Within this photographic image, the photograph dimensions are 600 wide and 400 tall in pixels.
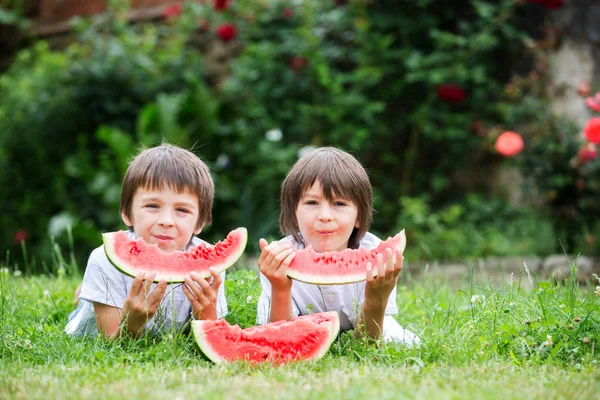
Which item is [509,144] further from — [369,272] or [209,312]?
[209,312]

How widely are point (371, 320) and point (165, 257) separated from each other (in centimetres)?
101

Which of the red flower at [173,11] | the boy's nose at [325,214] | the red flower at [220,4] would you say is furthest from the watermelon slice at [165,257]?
the red flower at [173,11]

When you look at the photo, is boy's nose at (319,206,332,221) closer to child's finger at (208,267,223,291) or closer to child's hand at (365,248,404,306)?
child's hand at (365,248,404,306)

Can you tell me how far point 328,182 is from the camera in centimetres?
348

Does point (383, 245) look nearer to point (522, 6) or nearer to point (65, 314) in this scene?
point (65, 314)

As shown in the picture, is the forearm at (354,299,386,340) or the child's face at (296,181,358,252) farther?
the child's face at (296,181,358,252)

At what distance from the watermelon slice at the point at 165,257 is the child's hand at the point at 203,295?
6 cm

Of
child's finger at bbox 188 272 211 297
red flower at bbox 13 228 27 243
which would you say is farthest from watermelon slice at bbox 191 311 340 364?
red flower at bbox 13 228 27 243

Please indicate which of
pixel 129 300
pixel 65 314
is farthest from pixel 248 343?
pixel 65 314

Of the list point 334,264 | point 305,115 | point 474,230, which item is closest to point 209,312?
point 334,264

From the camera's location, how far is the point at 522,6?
25.4ft

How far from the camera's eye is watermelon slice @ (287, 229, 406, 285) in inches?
128

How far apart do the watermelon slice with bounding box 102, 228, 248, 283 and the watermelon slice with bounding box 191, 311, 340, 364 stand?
324 mm

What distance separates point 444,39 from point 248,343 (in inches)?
204
